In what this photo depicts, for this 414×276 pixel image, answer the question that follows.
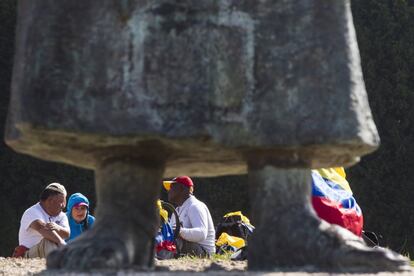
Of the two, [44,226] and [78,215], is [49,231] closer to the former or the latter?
[44,226]

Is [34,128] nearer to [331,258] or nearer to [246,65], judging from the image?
[246,65]

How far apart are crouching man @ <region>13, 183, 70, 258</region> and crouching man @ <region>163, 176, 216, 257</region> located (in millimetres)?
893

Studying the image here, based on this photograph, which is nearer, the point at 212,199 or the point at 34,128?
the point at 34,128

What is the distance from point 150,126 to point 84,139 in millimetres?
226

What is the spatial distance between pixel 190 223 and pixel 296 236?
16.0 feet

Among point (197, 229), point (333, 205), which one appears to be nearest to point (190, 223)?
point (197, 229)

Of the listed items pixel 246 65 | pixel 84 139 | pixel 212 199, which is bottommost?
pixel 212 199

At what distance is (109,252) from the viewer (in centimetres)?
328

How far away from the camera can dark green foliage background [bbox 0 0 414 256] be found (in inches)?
491

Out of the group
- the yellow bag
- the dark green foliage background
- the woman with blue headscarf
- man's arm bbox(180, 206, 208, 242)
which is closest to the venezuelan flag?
the yellow bag

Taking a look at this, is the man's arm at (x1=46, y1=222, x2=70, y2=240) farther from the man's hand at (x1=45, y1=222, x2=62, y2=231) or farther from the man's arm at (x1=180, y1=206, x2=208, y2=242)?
the man's arm at (x1=180, y1=206, x2=208, y2=242)

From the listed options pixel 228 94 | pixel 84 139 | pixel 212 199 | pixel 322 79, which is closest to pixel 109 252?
pixel 84 139

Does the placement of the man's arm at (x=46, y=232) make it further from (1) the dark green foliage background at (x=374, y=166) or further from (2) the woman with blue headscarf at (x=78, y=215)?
(1) the dark green foliage background at (x=374, y=166)

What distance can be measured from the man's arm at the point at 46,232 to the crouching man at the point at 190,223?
930 millimetres
